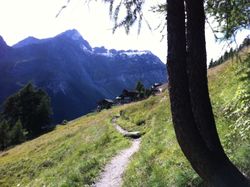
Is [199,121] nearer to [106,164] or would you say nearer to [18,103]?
[106,164]

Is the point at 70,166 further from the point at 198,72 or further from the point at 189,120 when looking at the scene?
the point at 189,120

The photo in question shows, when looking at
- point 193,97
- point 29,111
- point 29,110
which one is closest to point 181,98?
point 193,97

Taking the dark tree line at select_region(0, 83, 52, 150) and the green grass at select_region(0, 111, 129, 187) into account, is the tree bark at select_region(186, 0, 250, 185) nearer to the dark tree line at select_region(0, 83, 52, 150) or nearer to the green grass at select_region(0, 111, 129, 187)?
the green grass at select_region(0, 111, 129, 187)

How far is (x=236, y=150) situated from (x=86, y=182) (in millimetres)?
10281

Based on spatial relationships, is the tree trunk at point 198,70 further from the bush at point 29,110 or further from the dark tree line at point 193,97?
the bush at point 29,110

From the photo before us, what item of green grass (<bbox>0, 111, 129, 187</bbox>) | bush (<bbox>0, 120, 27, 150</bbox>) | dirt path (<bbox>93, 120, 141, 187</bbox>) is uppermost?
dirt path (<bbox>93, 120, 141, 187</bbox>)

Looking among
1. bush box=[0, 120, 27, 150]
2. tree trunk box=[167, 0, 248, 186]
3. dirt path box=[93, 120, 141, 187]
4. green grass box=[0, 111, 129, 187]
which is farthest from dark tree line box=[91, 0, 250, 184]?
bush box=[0, 120, 27, 150]

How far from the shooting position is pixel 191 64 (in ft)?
31.2

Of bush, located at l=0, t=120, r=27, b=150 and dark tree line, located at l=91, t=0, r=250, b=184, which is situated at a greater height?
dark tree line, located at l=91, t=0, r=250, b=184

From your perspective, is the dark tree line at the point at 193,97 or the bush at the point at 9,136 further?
the bush at the point at 9,136

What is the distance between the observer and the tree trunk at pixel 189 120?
29.1ft

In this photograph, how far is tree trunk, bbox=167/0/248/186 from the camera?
8.88 m

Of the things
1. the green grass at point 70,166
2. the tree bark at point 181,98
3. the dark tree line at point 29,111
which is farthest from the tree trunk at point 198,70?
the dark tree line at point 29,111

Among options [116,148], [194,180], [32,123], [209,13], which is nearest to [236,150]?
[194,180]
